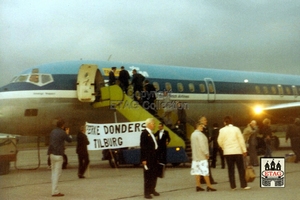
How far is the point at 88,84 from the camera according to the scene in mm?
19188

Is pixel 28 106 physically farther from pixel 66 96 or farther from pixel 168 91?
Answer: pixel 168 91

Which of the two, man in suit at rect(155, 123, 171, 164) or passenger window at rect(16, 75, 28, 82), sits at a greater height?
passenger window at rect(16, 75, 28, 82)

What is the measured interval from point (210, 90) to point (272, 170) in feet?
44.3

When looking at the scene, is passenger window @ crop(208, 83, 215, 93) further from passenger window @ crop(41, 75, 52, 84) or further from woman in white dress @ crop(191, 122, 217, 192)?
woman in white dress @ crop(191, 122, 217, 192)

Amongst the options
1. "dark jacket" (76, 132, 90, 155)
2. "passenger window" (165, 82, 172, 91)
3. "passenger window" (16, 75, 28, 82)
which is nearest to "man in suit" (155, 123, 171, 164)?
"dark jacket" (76, 132, 90, 155)

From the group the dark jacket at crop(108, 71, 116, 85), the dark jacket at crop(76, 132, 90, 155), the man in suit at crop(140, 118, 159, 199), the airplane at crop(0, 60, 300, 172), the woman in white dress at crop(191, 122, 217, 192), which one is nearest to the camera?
the man in suit at crop(140, 118, 159, 199)

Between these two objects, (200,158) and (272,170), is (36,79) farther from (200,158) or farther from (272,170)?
(272,170)

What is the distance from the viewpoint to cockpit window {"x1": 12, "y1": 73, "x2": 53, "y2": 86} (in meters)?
19.0

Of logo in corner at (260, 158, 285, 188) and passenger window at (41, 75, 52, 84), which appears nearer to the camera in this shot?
logo in corner at (260, 158, 285, 188)

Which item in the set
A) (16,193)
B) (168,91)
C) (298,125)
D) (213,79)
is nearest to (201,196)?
(16,193)

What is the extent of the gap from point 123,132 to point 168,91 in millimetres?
4928

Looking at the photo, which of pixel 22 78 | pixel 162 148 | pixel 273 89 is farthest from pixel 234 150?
pixel 273 89

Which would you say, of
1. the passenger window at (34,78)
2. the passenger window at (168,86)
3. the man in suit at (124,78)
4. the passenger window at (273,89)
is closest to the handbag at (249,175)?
the man in suit at (124,78)

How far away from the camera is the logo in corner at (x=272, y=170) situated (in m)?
10.9
